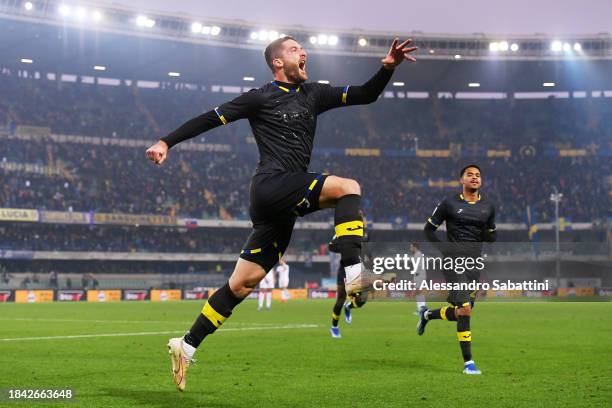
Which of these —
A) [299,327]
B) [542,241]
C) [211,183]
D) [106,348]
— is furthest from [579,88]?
[106,348]

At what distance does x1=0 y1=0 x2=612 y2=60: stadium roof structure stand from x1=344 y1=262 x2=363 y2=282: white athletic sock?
156ft

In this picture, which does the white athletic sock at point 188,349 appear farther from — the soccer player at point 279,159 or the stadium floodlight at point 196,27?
the stadium floodlight at point 196,27

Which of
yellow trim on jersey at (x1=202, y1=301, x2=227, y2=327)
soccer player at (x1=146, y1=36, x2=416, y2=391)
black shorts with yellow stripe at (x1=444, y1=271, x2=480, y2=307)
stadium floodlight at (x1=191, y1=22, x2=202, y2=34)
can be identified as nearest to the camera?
soccer player at (x1=146, y1=36, x2=416, y2=391)

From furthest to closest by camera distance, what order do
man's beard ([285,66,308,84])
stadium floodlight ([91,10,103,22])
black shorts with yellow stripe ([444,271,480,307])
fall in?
stadium floodlight ([91,10,103,22]) < black shorts with yellow stripe ([444,271,480,307]) < man's beard ([285,66,308,84])

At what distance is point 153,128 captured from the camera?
210 ft

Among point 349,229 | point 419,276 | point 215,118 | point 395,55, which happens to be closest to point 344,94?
point 395,55

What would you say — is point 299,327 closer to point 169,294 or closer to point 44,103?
point 169,294

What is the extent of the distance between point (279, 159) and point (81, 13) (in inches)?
1851

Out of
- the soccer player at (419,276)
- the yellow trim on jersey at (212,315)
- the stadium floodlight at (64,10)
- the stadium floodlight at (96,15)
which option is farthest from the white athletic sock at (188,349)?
the stadium floodlight at (96,15)

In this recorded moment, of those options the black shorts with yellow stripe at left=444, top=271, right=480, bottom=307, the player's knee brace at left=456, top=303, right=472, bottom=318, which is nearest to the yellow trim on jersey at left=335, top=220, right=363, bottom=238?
the black shorts with yellow stripe at left=444, top=271, right=480, bottom=307

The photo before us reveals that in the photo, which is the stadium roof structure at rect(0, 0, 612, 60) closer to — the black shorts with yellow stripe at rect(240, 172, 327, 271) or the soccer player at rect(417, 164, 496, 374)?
the soccer player at rect(417, 164, 496, 374)

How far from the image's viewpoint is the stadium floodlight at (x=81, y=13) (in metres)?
50.7

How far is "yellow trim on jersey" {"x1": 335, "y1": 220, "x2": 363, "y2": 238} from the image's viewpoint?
657 cm

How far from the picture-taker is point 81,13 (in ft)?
167
